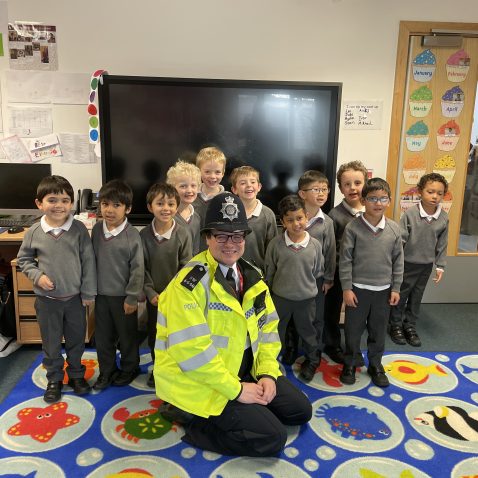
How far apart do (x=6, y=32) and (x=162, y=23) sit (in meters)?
1.11

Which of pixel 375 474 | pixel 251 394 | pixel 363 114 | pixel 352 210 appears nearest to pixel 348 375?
pixel 375 474

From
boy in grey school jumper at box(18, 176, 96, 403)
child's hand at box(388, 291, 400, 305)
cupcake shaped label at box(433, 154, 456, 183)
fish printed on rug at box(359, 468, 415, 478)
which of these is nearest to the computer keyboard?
boy in grey school jumper at box(18, 176, 96, 403)

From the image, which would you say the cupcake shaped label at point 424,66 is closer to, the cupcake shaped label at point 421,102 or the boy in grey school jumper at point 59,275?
the cupcake shaped label at point 421,102

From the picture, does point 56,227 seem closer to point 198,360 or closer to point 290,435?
point 198,360

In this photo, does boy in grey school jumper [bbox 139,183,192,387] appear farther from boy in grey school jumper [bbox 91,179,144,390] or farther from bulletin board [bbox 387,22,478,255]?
bulletin board [bbox 387,22,478,255]

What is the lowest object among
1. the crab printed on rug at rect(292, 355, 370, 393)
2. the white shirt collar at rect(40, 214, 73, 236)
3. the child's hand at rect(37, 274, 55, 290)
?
the crab printed on rug at rect(292, 355, 370, 393)

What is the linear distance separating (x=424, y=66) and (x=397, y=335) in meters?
2.07

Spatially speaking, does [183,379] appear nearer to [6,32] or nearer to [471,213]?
[6,32]

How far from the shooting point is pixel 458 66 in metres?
3.46

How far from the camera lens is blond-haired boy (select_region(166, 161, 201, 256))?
2516 millimetres

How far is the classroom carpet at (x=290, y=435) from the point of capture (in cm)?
186

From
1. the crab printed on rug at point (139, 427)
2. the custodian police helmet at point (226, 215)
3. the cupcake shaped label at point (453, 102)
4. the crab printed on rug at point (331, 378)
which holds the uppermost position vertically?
the cupcake shaped label at point (453, 102)

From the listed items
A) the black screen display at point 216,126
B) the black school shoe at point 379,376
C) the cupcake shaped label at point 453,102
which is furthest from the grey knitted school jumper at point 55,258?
the cupcake shaped label at point 453,102

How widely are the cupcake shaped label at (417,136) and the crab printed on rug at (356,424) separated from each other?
7.00 feet
